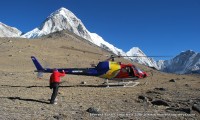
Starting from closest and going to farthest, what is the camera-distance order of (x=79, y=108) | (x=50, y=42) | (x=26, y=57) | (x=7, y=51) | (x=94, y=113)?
(x=94, y=113), (x=79, y=108), (x=26, y=57), (x=7, y=51), (x=50, y=42)

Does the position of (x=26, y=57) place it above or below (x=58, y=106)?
above

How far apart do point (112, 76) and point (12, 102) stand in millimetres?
13783

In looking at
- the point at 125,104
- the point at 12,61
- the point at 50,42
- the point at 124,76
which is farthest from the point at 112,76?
the point at 50,42

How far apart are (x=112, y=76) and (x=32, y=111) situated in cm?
1560

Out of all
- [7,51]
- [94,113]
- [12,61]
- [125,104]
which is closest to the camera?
[94,113]

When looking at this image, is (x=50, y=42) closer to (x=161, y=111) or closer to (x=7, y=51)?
(x=7, y=51)

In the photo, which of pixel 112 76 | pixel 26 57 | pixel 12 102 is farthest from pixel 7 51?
pixel 12 102

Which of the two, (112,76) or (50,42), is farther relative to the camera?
(50,42)

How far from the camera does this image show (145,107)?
20.4 m

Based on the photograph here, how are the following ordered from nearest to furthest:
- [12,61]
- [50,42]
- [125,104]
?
[125,104]
[12,61]
[50,42]

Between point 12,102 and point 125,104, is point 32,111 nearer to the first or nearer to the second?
point 12,102

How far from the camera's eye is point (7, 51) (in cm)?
7269

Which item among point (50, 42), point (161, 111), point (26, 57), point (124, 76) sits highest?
point (50, 42)

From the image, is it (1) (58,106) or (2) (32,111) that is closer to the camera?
(2) (32,111)
